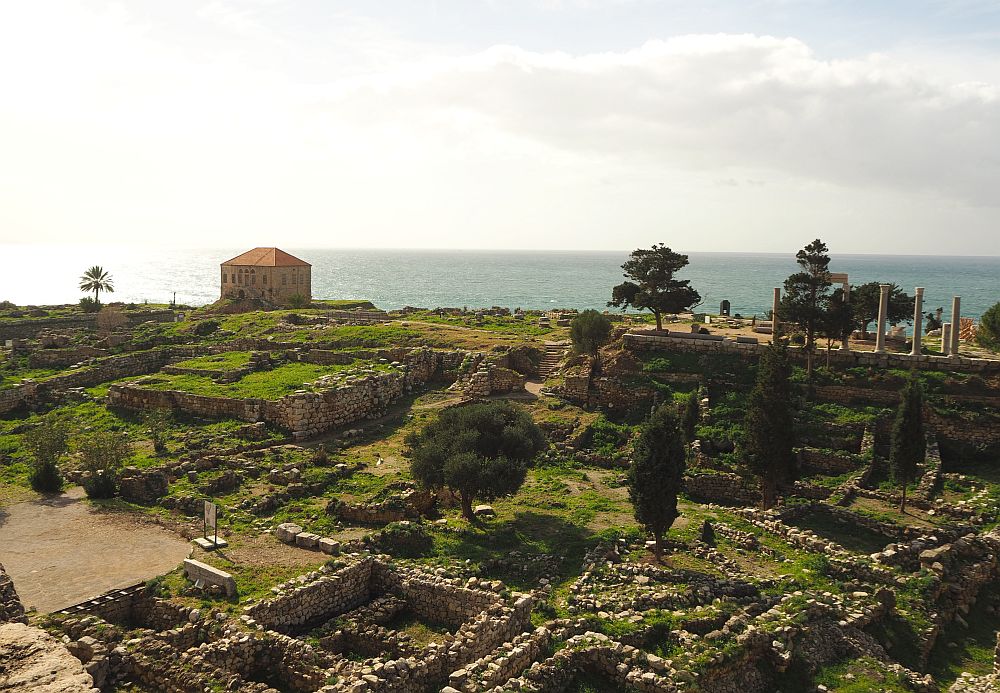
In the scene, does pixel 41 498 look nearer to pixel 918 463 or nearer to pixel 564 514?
pixel 564 514

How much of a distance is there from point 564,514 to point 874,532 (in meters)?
9.67

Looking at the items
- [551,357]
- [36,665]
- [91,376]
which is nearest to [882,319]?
[551,357]

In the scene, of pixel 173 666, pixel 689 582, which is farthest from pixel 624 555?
pixel 173 666

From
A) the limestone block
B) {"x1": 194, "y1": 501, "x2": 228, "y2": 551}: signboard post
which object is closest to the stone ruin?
{"x1": 194, "y1": 501, "x2": 228, "y2": 551}: signboard post

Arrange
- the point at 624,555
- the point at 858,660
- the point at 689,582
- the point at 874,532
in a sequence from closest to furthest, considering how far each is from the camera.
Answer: the point at 858,660
the point at 689,582
the point at 624,555
the point at 874,532

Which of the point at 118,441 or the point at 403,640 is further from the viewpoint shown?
the point at 118,441

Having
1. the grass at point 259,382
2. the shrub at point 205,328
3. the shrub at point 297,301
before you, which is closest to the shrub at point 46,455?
the grass at point 259,382

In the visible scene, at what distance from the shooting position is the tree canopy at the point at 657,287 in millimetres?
42219

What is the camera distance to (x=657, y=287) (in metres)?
43.6

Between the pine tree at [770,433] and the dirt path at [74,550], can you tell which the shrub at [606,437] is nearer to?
the pine tree at [770,433]

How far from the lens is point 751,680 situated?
1550 centimetres

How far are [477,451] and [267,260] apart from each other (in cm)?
5806

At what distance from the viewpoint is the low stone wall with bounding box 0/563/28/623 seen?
1423 centimetres

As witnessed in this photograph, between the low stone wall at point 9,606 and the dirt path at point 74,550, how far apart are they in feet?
5.91
